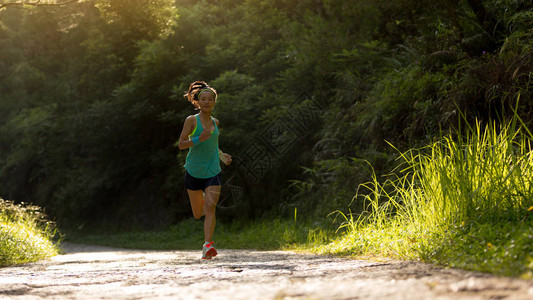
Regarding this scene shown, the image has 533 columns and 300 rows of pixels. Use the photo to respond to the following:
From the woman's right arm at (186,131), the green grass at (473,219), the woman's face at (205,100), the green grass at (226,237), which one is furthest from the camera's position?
the green grass at (226,237)

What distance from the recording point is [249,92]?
16125 millimetres

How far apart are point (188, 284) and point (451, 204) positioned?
2.57 metres

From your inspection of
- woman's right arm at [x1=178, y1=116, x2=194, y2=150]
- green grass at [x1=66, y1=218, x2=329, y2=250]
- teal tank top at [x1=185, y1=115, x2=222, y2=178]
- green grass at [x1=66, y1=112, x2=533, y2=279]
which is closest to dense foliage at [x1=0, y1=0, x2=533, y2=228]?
green grass at [x1=66, y1=218, x2=329, y2=250]

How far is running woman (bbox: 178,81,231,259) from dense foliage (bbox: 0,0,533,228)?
3.44 metres

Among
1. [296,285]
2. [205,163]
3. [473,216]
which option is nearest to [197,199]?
[205,163]

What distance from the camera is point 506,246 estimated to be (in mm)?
3893

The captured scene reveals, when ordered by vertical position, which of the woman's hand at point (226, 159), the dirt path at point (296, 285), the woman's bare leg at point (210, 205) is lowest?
the dirt path at point (296, 285)

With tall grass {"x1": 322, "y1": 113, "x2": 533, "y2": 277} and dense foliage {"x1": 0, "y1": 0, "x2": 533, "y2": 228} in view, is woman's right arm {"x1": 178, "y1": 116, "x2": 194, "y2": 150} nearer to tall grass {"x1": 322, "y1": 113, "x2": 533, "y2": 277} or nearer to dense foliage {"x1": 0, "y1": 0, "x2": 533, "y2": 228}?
tall grass {"x1": 322, "y1": 113, "x2": 533, "y2": 277}

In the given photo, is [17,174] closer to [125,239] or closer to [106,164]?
[106,164]

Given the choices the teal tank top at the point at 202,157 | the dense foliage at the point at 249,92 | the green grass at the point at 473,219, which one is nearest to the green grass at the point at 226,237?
the dense foliage at the point at 249,92

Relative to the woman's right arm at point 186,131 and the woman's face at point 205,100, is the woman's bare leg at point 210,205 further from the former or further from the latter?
the woman's face at point 205,100

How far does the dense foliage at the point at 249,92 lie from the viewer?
9.96 metres

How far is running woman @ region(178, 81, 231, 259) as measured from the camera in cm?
705

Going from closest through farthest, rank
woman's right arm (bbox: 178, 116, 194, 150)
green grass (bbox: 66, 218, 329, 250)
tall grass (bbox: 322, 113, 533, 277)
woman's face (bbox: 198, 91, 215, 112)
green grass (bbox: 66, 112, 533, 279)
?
green grass (bbox: 66, 112, 533, 279), tall grass (bbox: 322, 113, 533, 277), woman's right arm (bbox: 178, 116, 194, 150), woman's face (bbox: 198, 91, 215, 112), green grass (bbox: 66, 218, 329, 250)
